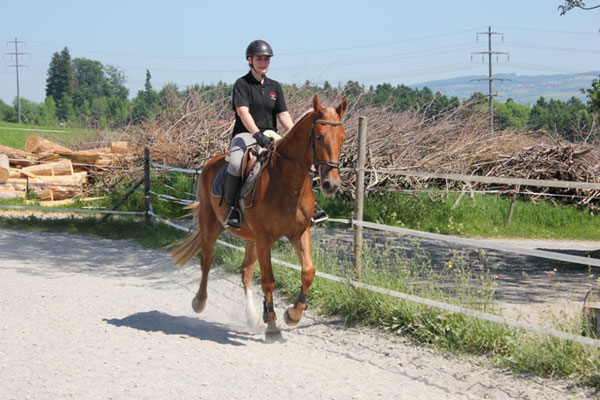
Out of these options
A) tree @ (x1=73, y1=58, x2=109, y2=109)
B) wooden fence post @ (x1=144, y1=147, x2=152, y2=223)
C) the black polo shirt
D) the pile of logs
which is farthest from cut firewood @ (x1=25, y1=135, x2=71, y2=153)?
tree @ (x1=73, y1=58, x2=109, y2=109)

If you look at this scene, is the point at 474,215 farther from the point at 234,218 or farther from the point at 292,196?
the point at 292,196

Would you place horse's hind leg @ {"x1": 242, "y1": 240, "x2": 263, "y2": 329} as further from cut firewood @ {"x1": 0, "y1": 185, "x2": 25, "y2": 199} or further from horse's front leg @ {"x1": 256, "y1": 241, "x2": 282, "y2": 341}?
cut firewood @ {"x1": 0, "y1": 185, "x2": 25, "y2": 199}

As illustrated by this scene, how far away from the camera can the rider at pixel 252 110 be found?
6418 mm

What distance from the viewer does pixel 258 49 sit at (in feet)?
21.2

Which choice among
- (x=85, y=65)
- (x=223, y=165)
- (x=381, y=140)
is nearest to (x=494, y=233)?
(x=381, y=140)

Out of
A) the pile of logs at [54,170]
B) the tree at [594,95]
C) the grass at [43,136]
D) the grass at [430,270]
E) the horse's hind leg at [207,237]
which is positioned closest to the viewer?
the grass at [430,270]

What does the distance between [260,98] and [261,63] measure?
0.37m

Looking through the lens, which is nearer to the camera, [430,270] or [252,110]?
[252,110]

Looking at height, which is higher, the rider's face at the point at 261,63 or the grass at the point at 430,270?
the rider's face at the point at 261,63

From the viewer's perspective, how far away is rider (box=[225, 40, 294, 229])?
6.42m

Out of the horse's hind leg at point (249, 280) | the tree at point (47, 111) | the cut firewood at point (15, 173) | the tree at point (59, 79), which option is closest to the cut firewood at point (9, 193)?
the cut firewood at point (15, 173)

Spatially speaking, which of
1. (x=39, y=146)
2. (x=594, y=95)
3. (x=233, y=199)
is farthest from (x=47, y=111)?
(x=233, y=199)

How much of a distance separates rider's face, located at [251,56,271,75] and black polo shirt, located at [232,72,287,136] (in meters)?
0.14

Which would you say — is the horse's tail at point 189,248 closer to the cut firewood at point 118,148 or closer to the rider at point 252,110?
the rider at point 252,110
